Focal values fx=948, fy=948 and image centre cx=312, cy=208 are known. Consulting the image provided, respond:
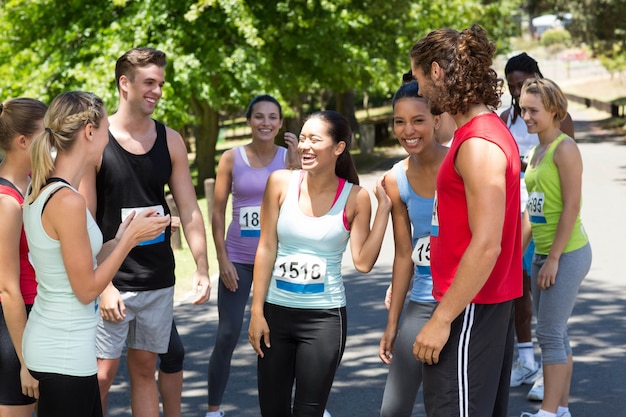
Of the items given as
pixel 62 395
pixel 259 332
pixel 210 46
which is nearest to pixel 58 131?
pixel 62 395

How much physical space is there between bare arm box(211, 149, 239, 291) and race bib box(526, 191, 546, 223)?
1821mm

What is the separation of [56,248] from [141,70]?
1517 mm

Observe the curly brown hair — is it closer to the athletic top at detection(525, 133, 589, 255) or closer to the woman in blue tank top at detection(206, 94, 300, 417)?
the athletic top at detection(525, 133, 589, 255)

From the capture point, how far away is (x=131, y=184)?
15.5ft

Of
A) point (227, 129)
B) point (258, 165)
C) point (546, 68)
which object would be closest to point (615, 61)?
point (227, 129)

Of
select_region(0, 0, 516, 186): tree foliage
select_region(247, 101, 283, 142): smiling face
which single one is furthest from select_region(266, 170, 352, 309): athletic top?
select_region(0, 0, 516, 186): tree foliage

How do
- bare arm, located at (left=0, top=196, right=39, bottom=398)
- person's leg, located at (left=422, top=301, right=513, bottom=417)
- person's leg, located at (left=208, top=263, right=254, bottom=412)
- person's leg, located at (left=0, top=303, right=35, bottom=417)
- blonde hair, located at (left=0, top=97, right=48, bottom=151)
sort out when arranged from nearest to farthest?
person's leg, located at (left=422, top=301, right=513, bottom=417)
bare arm, located at (left=0, top=196, right=39, bottom=398)
person's leg, located at (left=0, top=303, right=35, bottom=417)
blonde hair, located at (left=0, top=97, right=48, bottom=151)
person's leg, located at (left=208, top=263, right=254, bottom=412)

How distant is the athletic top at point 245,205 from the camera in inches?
236

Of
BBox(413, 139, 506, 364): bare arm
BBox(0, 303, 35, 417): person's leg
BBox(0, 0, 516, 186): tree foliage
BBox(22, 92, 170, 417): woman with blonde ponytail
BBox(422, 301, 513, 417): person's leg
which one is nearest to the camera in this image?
BBox(413, 139, 506, 364): bare arm

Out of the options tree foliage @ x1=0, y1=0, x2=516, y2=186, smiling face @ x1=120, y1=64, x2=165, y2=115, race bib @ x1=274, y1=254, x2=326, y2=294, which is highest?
tree foliage @ x1=0, y1=0, x2=516, y2=186

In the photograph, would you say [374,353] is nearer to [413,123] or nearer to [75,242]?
[413,123]

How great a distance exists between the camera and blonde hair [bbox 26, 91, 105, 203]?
3.63 metres

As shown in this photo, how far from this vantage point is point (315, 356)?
435 cm

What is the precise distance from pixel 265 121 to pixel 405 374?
91.7 inches
